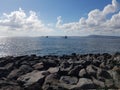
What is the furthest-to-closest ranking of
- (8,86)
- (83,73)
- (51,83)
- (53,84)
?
1. (83,73)
2. (51,83)
3. (53,84)
4. (8,86)

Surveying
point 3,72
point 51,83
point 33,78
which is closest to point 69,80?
point 51,83

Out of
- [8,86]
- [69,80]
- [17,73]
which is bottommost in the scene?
[69,80]

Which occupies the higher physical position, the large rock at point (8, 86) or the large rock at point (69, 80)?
the large rock at point (8, 86)

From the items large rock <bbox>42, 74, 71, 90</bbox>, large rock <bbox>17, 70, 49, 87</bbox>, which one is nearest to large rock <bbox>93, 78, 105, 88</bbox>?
large rock <bbox>42, 74, 71, 90</bbox>

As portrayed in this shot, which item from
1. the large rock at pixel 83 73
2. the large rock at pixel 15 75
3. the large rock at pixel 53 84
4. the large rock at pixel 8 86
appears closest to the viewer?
the large rock at pixel 8 86

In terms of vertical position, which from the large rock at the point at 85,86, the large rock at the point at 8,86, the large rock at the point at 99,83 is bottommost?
the large rock at the point at 99,83

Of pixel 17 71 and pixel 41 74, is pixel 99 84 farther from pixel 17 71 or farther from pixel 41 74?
pixel 17 71

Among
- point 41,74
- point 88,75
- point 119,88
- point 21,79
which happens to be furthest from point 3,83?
point 119,88

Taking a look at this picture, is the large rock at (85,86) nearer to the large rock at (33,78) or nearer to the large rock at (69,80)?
the large rock at (69,80)

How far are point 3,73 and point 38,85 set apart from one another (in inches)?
264

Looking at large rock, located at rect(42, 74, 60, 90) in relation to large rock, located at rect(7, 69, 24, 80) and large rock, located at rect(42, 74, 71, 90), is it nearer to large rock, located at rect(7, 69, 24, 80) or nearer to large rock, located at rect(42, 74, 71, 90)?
large rock, located at rect(42, 74, 71, 90)

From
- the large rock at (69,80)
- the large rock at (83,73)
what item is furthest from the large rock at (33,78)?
the large rock at (83,73)

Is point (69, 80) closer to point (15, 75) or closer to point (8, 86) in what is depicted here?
point (8, 86)

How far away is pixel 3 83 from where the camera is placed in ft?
52.5
